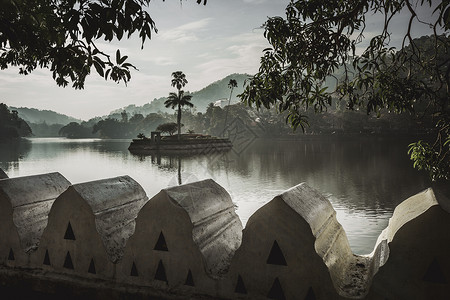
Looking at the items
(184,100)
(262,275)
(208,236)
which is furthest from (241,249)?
(184,100)

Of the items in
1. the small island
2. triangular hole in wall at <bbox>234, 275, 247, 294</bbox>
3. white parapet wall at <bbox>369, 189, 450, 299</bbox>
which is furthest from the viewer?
the small island

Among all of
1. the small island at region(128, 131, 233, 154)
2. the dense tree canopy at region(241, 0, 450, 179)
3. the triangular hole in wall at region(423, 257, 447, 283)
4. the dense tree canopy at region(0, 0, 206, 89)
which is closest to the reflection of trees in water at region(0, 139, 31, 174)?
the small island at region(128, 131, 233, 154)

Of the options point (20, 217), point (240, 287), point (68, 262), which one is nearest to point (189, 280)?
point (240, 287)

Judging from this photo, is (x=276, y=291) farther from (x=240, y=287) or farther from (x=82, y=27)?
(x=82, y=27)

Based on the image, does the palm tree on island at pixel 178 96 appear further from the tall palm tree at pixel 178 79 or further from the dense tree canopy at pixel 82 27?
the dense tree canopy at pixel 82 27

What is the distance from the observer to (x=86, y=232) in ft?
7.91

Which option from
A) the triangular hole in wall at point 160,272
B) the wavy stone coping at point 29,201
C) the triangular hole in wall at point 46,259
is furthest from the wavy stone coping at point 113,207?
the wavy stone coping at point 29,201

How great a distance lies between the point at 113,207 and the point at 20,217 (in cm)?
82

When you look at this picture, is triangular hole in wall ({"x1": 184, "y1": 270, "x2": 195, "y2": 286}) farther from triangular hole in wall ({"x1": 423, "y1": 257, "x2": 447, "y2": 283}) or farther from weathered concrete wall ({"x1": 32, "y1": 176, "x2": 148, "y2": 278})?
triangular hole in wall ({"x1": 423, "y1": 257, "x2": 447, "y2": 283})

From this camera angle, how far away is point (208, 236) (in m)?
2.30

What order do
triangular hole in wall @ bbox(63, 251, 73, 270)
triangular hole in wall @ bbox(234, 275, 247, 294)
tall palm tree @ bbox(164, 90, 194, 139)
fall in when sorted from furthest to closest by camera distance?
tall palm tree @ bbox(164, 90, 194, 139) → triangular hole in wall @ bbox(63, 251, 73, 270) → triangular hole in wall @ bbox(234, 275, 247, 294)

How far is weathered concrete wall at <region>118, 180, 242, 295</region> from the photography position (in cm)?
214

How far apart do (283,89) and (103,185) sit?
1848mm

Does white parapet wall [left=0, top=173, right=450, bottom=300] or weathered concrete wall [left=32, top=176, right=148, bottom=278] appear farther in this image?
weathered concrete wall [left=32, top=176, right=148, bottom=278]
